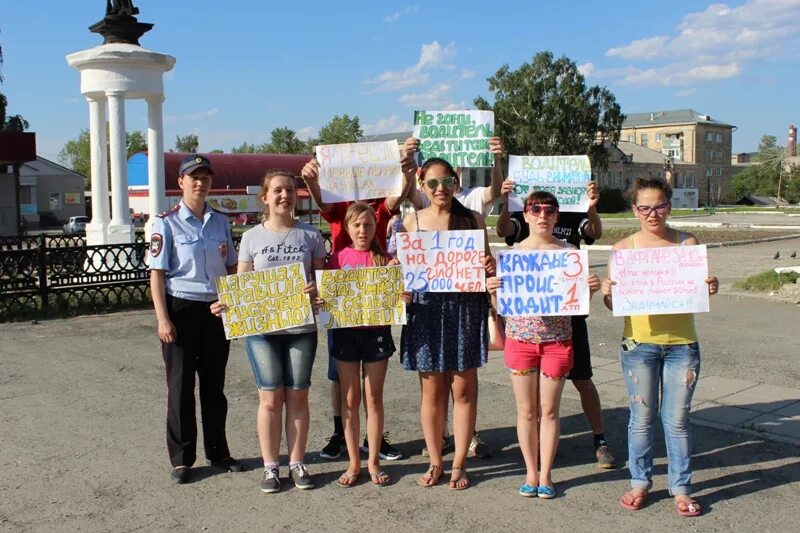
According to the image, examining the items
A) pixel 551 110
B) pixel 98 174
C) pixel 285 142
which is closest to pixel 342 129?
pixel 285 142

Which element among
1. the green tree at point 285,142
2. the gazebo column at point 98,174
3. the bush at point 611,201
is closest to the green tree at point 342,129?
the green tree at point 285,142

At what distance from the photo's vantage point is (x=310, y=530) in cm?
441

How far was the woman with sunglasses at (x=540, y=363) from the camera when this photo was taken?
15.9 feet

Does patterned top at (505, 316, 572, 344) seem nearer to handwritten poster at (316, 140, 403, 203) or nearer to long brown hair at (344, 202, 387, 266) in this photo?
long brown hair at (344, 202, 387, 266)

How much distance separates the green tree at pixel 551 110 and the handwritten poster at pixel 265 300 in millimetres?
67803

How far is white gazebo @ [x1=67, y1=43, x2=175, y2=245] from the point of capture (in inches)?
653

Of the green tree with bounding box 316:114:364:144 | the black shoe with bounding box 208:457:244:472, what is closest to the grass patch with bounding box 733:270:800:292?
the black shoe with bounding box 208:457:244:472

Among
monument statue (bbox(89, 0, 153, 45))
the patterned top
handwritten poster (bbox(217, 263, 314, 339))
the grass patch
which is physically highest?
monument statue (bbox(89, 0, 153, 45))

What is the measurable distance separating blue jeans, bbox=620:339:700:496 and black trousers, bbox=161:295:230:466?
2.84 meters

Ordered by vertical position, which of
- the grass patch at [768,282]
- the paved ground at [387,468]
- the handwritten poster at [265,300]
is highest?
the handwritten poster at [265,300]

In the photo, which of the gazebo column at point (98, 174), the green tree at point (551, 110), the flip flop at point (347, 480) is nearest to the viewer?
the flip flop at point (347, 480)

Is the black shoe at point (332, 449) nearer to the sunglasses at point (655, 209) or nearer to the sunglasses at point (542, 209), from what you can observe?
the sunglasses at point (542, 209)

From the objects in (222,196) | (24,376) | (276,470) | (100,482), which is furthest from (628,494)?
(222,196)

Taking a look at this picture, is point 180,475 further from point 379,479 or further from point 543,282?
point 543,282
